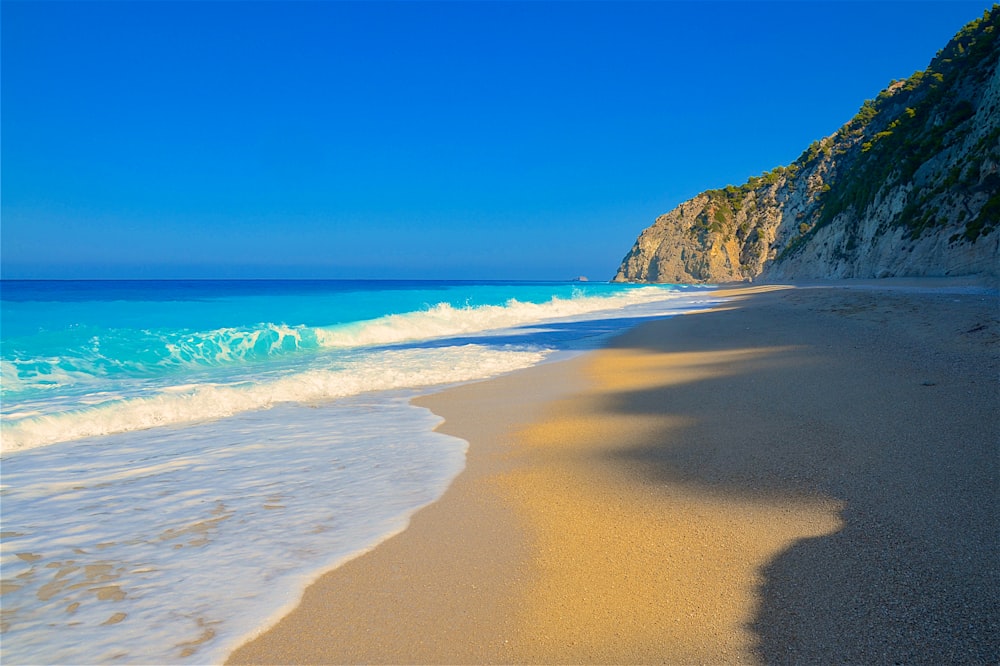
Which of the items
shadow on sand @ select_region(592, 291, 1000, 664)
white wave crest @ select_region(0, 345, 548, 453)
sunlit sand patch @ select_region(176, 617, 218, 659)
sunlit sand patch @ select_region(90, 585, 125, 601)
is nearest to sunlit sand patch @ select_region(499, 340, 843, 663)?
shadow on sand @ select_region(592, 291, 1000, 664)

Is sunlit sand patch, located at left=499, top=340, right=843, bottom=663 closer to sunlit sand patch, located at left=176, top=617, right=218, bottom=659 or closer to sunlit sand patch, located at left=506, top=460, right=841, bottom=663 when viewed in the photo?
sunlit sand patch, located at left=506, top=460, right=841, bottom=663

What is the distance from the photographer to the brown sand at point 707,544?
7.16ft

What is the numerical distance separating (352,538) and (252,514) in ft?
3.10

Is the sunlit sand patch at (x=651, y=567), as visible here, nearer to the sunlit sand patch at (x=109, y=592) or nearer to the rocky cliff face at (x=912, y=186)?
the sunlit sand patch at (x=109, y=592)

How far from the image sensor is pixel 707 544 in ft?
9.63

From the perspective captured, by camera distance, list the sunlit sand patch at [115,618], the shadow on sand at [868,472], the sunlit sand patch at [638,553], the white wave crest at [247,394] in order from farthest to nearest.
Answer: the white wave crest at [247,394]
the sunlit sand patch at [115,618]
the sunlit sand patch at [638,553]
the shadow on sand at [868,472]

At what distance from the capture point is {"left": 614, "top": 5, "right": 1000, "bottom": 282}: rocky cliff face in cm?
2275

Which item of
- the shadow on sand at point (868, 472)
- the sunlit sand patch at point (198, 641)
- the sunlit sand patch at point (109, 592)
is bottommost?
the sunlit sand patch at point (198, 641)

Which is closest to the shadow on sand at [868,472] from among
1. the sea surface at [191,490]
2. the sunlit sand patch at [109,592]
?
the sea surface at [191,490]

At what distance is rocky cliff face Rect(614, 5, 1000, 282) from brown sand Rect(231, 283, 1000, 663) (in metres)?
20.2

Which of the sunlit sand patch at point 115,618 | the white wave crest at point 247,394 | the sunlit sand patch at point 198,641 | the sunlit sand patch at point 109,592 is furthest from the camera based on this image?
the white wave crest at point 247,394

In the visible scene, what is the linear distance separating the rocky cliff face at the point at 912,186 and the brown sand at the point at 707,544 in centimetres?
2017

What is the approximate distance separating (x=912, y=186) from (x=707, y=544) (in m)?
35.6

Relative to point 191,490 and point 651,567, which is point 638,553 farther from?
point 191,490
